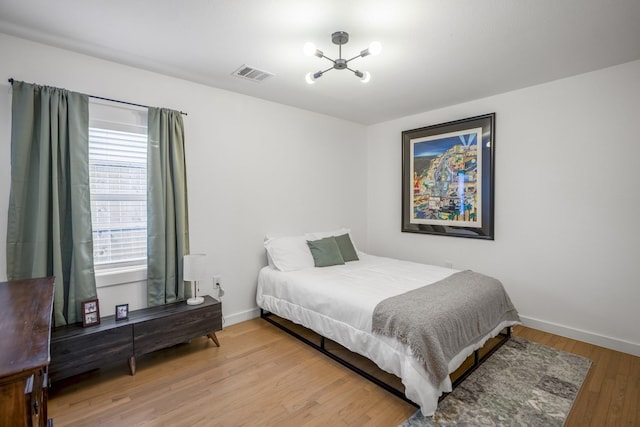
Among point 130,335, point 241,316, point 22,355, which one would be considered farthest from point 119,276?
point 22,355

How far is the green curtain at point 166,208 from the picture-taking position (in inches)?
107

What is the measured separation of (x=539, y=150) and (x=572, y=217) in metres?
0.74

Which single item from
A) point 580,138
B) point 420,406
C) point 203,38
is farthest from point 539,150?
A: point 203,38

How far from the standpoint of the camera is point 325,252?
356 cm

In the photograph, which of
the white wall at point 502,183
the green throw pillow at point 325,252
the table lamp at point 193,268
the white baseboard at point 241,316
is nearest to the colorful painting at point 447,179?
the white wall at point 502,183

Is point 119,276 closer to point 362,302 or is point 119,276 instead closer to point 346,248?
point 362,302

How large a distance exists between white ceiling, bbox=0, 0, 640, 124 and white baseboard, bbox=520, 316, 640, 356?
2.45 meters

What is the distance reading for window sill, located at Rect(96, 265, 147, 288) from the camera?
2.56 metres

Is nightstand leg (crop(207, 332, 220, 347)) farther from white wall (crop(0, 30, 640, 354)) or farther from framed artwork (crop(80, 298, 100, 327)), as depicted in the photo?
framed artwork (crop(80, 298, 100, 327))

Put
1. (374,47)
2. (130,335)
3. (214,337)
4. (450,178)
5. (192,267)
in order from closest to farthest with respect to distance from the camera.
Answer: (374,47) < (130,335) < (192,267) < (214,337) < (450,178)

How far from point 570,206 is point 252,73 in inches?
130

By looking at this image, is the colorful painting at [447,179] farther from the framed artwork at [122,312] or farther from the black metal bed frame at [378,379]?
the framed artwork at [122,312]

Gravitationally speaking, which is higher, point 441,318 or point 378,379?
point 441,318

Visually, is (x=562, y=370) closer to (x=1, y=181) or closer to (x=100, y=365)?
(x=100, y=365)
